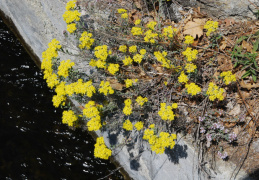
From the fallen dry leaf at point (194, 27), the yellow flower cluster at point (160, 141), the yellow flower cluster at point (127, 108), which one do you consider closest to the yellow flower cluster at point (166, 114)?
the yellow flower cluster at point (160, 141)

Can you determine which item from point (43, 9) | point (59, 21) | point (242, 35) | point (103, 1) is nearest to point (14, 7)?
point (43, 9)

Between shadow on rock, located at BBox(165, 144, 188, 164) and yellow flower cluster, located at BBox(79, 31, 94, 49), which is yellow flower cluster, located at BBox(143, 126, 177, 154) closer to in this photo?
shadow on rock, located at BBox(165, 144, 188, 164)

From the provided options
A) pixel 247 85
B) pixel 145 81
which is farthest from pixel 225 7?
pixel 145 81

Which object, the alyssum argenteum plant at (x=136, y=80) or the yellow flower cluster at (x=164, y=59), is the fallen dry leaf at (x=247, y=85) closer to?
the alyssum argenteum plant at (x=136, y=80)

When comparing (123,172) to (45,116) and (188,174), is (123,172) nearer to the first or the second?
(188,174)

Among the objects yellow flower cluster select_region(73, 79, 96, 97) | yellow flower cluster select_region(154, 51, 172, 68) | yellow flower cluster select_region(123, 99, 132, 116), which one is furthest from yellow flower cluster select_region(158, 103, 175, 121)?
yellow flower cluster select_region(73, 79, 96, 97)

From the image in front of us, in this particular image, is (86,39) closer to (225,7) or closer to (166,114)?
(166,114)
